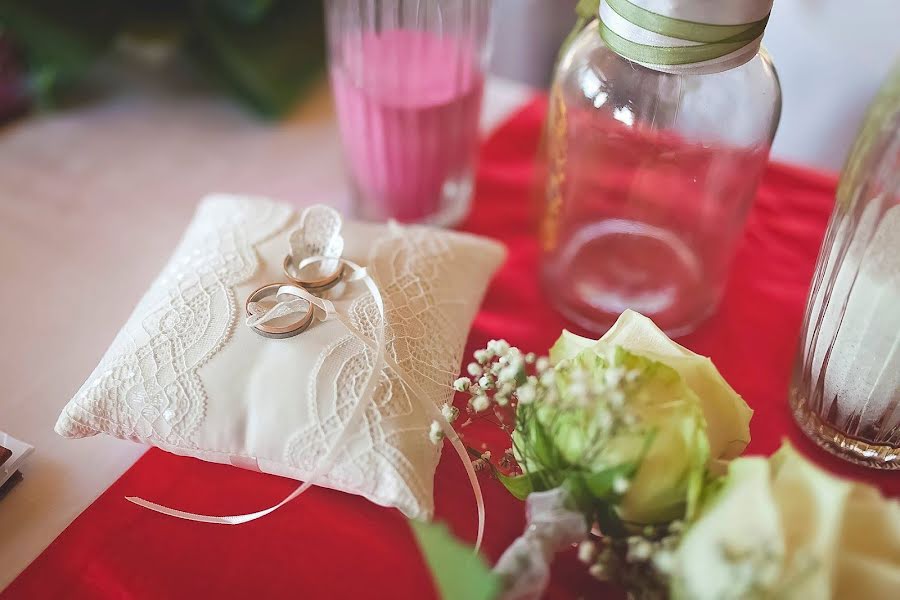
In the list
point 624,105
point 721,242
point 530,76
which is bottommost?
point 530,76

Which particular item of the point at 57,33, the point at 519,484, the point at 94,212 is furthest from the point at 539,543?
the point at 57,33

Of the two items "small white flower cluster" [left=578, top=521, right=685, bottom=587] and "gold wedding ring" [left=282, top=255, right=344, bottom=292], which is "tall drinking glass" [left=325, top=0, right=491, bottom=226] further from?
"small white flower cluster" [left=578, top=521, right=685, bottom=587]

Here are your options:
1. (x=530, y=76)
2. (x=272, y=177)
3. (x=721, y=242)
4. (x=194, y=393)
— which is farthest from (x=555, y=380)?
(x=530, y=76)

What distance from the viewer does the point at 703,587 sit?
365 mm

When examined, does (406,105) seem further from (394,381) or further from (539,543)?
(539,543)

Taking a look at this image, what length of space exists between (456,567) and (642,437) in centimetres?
11

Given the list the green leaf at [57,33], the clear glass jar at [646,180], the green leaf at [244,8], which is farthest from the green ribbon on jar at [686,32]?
the green leaf at [57,33]

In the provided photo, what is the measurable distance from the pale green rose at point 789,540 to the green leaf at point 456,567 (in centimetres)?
9

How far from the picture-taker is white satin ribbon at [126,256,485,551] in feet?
1.61

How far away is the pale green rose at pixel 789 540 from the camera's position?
357mm

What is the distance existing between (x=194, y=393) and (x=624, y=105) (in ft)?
1.22

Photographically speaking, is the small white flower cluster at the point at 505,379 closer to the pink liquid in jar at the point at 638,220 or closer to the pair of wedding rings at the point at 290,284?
the pair of wedding rings at the point at 290,284

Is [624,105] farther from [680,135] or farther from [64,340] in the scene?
[64,340]

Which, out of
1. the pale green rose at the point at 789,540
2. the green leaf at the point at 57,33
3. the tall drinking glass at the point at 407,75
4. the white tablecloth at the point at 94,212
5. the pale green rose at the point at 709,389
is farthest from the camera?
the green leaf at the point at 57,33
